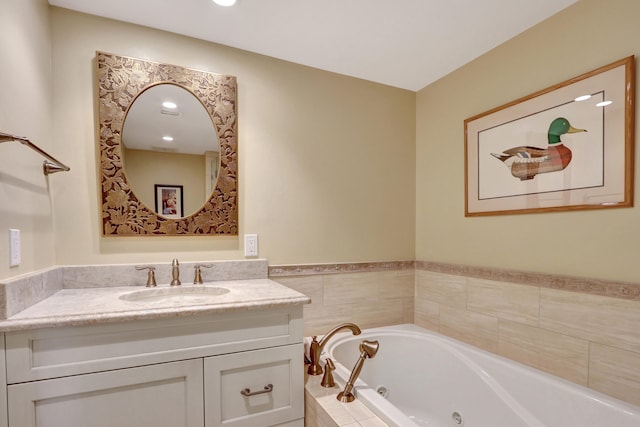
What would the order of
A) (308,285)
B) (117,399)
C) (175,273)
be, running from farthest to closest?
(308,285)
(175,273)
(117,399)

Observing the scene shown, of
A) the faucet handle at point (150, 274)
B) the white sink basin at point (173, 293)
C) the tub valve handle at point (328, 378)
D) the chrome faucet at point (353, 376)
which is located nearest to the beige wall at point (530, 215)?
the chrome faucet at point (353, 376)

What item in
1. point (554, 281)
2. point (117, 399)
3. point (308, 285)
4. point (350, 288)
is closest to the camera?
point (117, 399)

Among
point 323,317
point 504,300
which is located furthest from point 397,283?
point 504,300

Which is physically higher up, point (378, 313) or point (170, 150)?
point (170, 150)

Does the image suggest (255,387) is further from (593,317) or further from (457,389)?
(593,317)

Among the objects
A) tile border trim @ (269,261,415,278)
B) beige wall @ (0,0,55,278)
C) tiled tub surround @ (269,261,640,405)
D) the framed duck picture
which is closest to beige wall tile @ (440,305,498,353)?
tiled tub surround @ (269,261,640,405)

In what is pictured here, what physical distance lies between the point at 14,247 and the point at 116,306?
15.6 inches

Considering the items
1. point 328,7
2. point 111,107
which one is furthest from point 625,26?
point 111,107

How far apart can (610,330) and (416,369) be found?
103cm

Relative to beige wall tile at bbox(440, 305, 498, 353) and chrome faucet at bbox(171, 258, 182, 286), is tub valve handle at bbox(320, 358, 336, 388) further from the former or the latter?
beige wall tile at bbox(440, 305, 498, 353)

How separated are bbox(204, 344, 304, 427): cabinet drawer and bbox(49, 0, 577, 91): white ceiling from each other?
1.58 metres

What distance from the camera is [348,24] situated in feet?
5.38

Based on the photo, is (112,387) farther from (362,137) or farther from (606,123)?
(606,123)

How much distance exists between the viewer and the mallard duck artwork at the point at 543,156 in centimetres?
150
